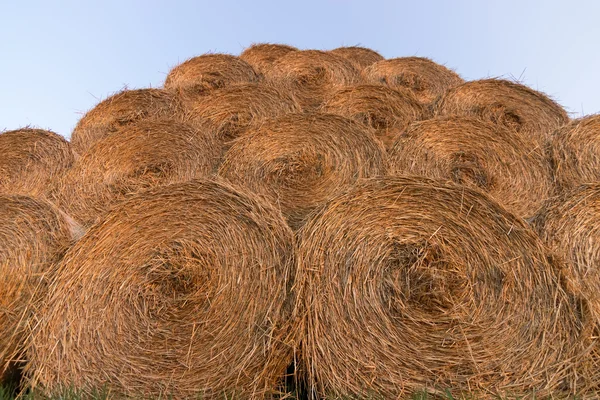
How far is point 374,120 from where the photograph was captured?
4.73 meters

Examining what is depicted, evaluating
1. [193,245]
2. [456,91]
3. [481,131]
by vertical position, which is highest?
[456,91]

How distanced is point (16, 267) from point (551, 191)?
11.6ft

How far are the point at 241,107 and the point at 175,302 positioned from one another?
2.89m

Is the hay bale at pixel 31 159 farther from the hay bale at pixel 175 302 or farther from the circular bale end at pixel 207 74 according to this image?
the hay bale at pixel 175 302

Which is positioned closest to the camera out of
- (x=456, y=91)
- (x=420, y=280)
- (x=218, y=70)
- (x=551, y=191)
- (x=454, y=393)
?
(x=454, y=393)

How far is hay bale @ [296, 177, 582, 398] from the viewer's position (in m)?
1.95

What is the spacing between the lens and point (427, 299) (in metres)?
2.13

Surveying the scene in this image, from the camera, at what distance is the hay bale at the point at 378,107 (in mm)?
4691

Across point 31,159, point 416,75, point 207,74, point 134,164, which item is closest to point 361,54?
point 416,75

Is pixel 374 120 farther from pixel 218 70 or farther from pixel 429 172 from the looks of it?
pixel 218 70

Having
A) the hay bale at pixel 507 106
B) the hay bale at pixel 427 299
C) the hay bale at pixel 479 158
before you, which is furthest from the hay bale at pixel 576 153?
the hay bale at pixel 427 299

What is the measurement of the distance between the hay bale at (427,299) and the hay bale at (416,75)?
4113mm

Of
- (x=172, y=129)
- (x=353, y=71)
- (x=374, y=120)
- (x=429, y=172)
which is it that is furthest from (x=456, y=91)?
(x=172, y=129)

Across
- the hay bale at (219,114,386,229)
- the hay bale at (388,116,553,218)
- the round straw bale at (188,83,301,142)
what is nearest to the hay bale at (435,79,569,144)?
the hay bale at (388,116,553,218)
